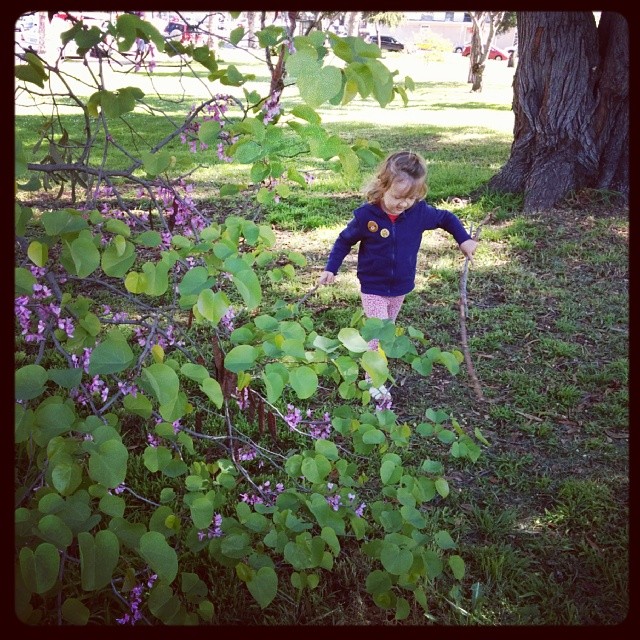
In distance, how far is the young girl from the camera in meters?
2.96

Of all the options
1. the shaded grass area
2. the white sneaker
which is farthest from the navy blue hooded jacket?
the white sneaker

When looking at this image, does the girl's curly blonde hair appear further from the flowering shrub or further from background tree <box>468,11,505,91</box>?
background tree <box>468,11,505,91</box>

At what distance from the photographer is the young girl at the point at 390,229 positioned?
2.96 metres

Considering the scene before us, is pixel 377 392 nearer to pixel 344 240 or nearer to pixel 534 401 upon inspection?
pixel 344 240

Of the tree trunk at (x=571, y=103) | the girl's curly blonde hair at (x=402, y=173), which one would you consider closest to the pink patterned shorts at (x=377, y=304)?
the girl's curly blonde hair at (x=402, y=173)

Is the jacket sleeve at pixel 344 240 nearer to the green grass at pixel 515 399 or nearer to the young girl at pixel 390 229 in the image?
the young girl at pixel 390 229

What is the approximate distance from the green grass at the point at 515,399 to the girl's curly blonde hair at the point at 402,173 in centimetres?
80

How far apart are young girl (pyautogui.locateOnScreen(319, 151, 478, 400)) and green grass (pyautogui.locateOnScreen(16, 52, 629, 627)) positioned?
54 centimetres

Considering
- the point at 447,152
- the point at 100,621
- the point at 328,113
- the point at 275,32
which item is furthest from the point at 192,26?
the point at 328,113

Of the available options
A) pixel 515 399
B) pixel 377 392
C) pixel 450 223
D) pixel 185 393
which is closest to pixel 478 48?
pixel 450 223

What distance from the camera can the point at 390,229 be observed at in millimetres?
3066

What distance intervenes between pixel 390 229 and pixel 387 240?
53 mm

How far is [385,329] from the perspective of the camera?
136cm

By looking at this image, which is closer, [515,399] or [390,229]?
[390,229]
